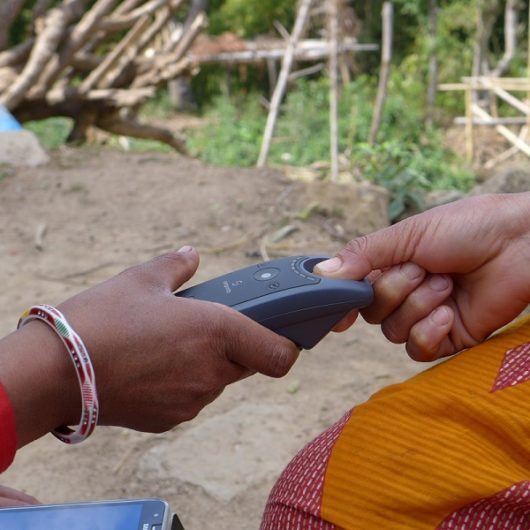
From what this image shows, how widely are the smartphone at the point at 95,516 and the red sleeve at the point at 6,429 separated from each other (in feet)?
0.31

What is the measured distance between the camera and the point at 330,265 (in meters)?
1.21

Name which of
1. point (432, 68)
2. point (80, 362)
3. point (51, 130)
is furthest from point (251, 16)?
point (80, 362)

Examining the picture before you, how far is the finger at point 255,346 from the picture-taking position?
1.12m

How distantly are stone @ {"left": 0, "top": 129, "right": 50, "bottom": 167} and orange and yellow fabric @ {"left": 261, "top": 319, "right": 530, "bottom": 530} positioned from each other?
5179 mm

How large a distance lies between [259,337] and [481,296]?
0.39 m

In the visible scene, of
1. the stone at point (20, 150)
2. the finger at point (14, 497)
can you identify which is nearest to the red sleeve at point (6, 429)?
the finger at point (14, 497)

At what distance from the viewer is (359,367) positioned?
9.73 ft

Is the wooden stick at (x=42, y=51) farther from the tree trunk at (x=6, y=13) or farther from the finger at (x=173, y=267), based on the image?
the finger at (x=173, y=267)

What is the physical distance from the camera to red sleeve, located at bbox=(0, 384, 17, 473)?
1.02m

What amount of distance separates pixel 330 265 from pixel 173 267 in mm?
241

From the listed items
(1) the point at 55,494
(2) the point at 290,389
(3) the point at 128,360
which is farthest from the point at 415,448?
(2) the point at 290,389

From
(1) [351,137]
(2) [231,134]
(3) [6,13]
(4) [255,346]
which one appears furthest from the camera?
(2) [231,134]

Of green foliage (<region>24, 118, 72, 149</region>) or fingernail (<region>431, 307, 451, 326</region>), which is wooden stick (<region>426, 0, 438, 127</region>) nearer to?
green foliage (<region>24, 118, 72, 149</region>)

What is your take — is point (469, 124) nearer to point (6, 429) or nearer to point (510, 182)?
point (510, 182)
